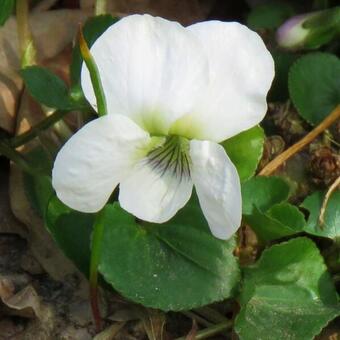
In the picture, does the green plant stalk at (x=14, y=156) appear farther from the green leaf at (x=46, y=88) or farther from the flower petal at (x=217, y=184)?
the flower petal at (x=217, y=184)

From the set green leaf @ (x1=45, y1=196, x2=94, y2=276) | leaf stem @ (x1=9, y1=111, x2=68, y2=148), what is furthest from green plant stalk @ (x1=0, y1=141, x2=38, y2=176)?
green leaf @ (x1=45, y1=196, x2=94, y2=276)

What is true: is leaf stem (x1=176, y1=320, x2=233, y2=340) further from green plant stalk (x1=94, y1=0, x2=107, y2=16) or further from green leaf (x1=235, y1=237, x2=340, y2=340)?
green plant stalk (x1=94, y1=0, x2=107, y2=16)

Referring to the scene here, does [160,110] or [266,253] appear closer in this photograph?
[160,110]

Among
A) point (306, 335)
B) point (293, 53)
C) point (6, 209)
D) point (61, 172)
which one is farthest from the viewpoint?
point (293, 53)

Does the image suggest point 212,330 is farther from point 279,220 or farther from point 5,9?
point 5,9

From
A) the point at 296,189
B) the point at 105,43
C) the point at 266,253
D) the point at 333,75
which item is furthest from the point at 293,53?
the point at 105,43

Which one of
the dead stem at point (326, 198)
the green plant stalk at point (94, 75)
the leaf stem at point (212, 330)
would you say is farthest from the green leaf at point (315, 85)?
the green plant stalk at point (94, 75)

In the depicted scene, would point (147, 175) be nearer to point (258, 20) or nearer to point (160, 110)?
point (160, 110)
